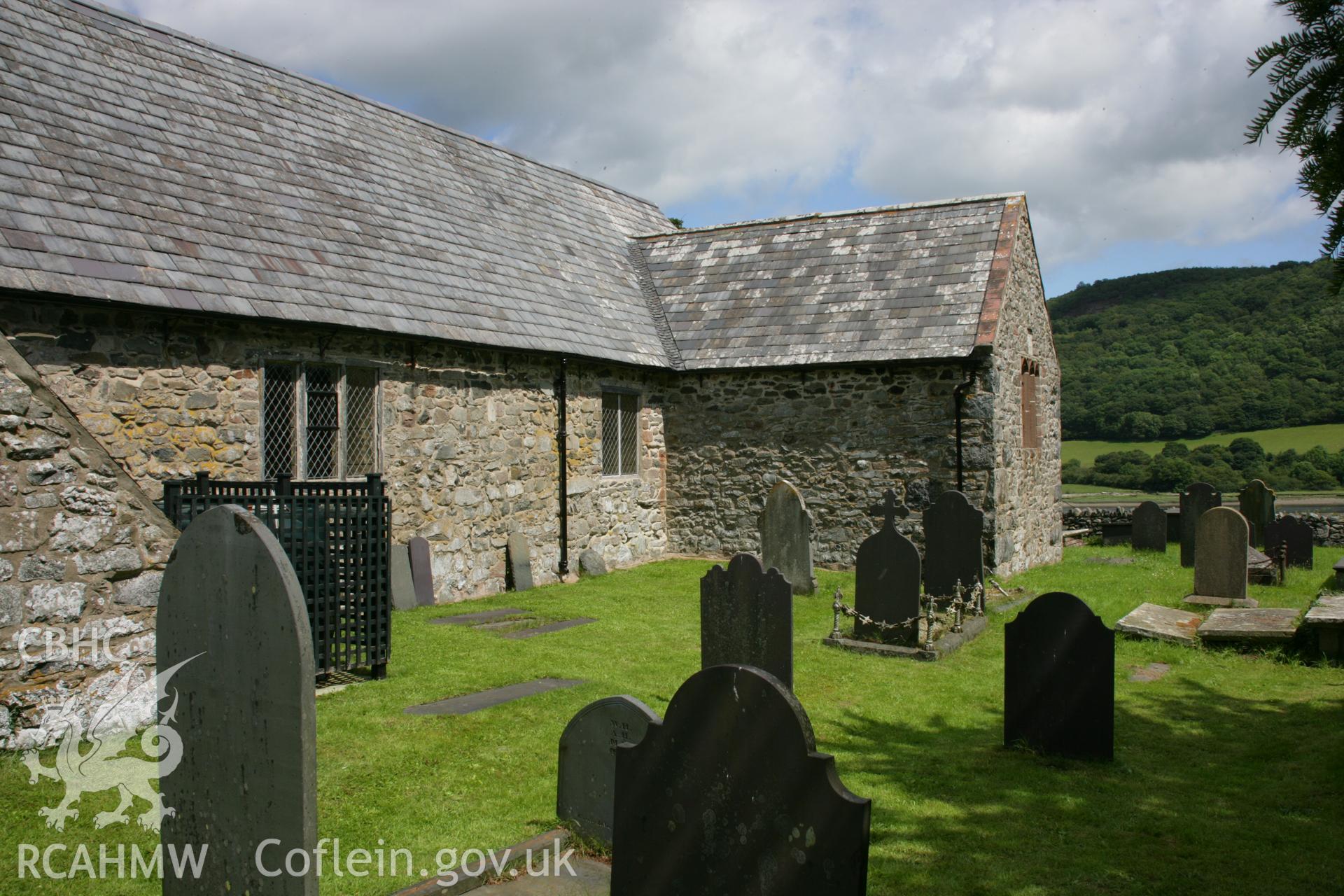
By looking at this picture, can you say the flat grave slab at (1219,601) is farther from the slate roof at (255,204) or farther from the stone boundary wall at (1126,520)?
the stone boundary wall at (1126,520)

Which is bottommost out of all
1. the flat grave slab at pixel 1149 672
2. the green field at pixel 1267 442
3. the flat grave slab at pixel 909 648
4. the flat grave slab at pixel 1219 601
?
the flat grave slab at pixel 1149 672

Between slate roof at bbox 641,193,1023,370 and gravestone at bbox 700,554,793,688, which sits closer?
gravestone at bbox 700,554,793,688

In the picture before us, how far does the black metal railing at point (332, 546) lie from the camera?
7309 millimetres

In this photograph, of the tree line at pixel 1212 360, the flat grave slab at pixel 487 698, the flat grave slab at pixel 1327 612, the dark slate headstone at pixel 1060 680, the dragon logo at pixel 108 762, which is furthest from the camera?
the tree line at pixel 1212 360

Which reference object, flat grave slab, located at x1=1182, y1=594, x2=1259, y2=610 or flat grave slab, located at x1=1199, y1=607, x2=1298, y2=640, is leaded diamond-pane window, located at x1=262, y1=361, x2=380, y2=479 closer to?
flat grave slab, located at x1=1199, y1=607, x2=1298, y2=640

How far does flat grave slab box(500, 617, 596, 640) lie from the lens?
10.2 m

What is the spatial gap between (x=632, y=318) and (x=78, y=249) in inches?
375

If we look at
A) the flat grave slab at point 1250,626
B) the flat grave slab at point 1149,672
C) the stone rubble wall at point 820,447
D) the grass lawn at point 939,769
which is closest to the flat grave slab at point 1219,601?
the flat grave slab at point 1250,626

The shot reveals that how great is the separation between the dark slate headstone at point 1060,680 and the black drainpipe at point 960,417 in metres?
8.19

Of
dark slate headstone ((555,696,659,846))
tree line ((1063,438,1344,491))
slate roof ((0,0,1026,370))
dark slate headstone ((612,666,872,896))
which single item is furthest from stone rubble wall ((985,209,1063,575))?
tree line ((1063,438,1344,491))

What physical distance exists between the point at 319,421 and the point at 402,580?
215 cm

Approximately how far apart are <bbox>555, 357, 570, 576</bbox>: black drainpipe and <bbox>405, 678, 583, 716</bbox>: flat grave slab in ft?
20.6

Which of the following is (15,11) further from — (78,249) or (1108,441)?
(1108,441)

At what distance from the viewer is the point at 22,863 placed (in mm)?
4523
